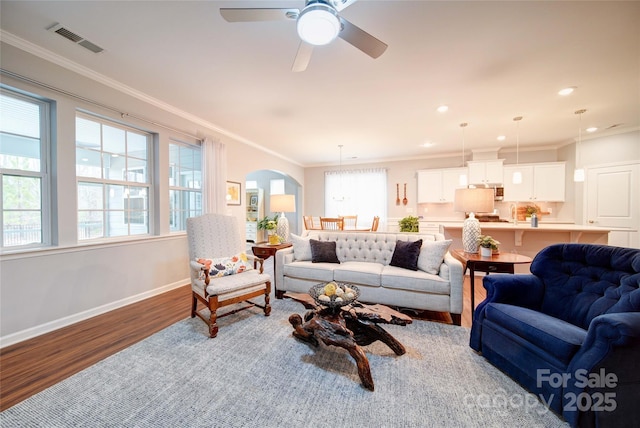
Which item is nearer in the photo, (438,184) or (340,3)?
(340,3)

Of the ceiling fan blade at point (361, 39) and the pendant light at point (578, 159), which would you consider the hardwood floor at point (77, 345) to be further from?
the pendant light at point (578, 159)

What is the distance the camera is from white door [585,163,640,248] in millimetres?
4398

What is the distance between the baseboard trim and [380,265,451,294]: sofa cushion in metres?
3.05

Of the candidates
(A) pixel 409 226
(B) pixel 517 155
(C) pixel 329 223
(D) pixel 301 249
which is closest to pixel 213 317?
(D) pixel 301 249

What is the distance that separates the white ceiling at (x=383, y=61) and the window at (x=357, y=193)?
9.28 feet

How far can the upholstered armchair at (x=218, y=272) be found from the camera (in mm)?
2381

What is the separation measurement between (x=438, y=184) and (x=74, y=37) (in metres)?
6.60

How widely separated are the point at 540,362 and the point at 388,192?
18.6 ft

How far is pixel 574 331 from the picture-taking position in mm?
1491

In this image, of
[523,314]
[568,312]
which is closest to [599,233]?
[568,312]

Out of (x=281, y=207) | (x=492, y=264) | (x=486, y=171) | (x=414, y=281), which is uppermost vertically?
(x=486, y=171)

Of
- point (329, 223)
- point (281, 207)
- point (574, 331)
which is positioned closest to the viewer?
point (574, 331)

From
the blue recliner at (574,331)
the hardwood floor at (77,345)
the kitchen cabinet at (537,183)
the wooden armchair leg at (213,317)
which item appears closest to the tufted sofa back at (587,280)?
the blue recliner at (574,331)

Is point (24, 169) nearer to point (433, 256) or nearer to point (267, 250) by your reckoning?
point (267, 250)
